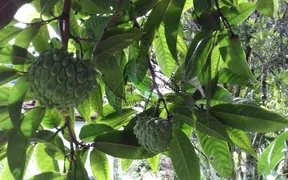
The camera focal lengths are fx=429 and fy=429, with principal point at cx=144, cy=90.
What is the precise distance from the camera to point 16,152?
806mm

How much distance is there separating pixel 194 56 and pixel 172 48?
45 mm

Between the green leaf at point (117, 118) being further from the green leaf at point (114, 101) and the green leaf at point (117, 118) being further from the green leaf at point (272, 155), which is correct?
the green leaf at point (272, 155)

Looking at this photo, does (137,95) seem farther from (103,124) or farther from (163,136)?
(163,136)

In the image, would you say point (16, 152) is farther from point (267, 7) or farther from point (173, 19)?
point (267, 7)

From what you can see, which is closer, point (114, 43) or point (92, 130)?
point (114, 43)

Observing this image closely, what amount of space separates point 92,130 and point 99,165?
0.10m

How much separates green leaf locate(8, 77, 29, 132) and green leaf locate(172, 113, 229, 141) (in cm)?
33

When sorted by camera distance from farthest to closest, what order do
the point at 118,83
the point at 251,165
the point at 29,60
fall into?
the point at 251,165
the point at 118,83
the point at 29,60

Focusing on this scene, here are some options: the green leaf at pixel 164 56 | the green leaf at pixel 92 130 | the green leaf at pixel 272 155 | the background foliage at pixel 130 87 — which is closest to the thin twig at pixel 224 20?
the background foliage at pixel 130 87

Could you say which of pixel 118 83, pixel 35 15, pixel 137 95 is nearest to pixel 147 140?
pixel 118 83

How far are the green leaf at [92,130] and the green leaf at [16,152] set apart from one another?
186 millimetres

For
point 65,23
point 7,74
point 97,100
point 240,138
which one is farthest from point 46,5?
point 240,138

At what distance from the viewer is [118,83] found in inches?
35.0

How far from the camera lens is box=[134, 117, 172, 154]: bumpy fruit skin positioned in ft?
2.73
